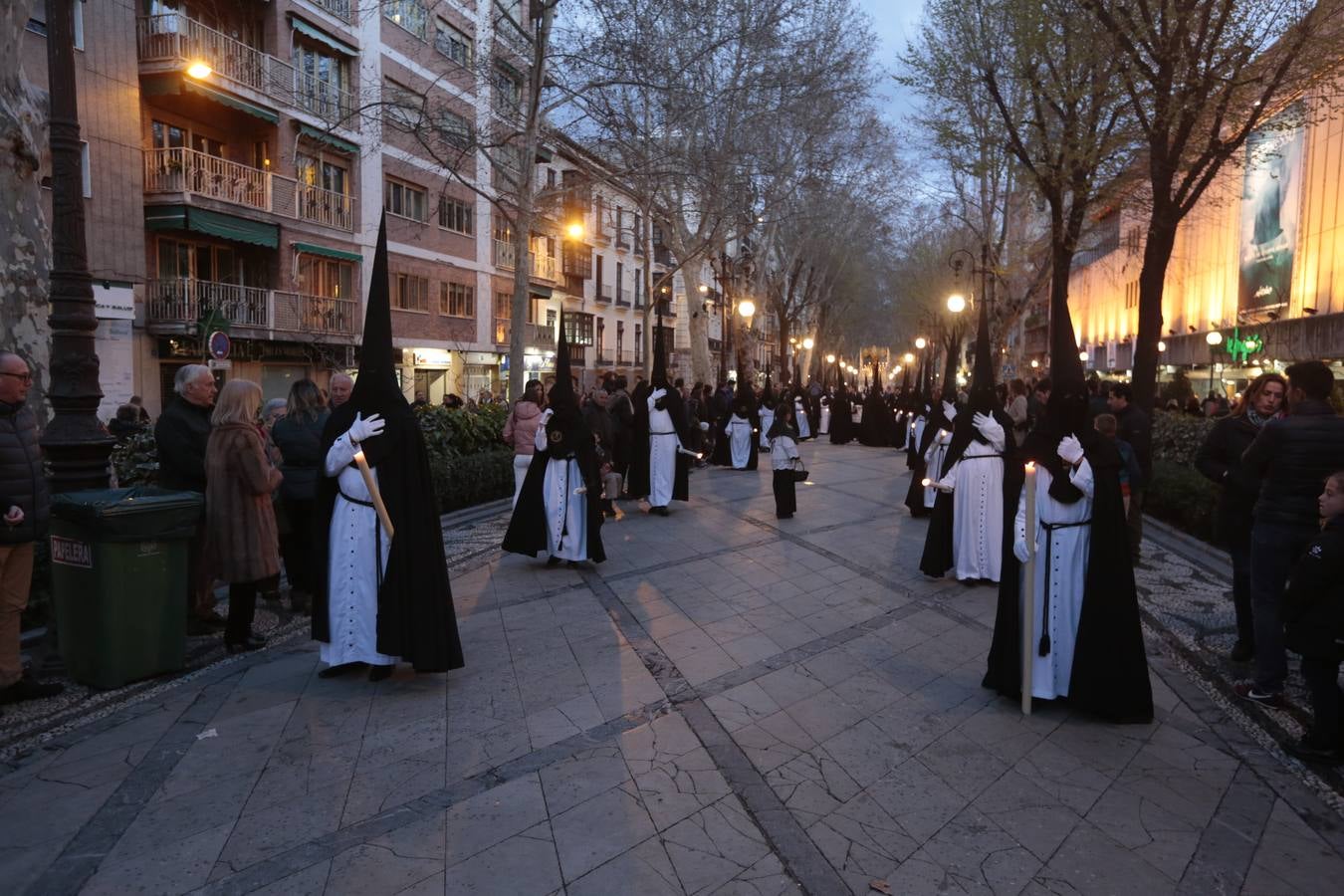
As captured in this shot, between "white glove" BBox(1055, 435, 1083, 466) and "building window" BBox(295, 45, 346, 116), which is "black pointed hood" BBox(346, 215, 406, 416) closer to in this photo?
"white glove" BBox(1055, 435, 1083, 466)

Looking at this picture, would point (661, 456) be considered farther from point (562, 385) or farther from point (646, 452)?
point (562, 385)

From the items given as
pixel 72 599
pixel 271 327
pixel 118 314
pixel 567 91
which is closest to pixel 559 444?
pixel 72 599

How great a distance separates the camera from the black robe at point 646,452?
12.7m

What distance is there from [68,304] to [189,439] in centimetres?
111

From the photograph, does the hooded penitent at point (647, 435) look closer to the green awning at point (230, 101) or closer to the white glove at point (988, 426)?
the white glove at point (988, 426)

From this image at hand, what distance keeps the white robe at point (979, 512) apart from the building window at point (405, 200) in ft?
74.8

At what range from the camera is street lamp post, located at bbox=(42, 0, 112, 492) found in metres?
5.68

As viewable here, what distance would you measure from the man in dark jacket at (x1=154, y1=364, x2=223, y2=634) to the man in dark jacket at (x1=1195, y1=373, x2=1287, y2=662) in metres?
6.75

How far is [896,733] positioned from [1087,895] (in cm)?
150

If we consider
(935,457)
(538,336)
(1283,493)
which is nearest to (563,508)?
(935,457)

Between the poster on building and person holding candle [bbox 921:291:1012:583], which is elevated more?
the poster on building

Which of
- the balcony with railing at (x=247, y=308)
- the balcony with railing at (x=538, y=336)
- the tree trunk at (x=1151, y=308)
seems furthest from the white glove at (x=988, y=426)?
the balcony with railing at (x=538, y=336)

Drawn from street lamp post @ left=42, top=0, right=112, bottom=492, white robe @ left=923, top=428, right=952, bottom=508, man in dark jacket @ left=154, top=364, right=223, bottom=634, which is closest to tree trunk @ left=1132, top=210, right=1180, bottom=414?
white robe @ left=923, top=428, right=952, bottom=508

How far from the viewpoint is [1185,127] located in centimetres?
1066
